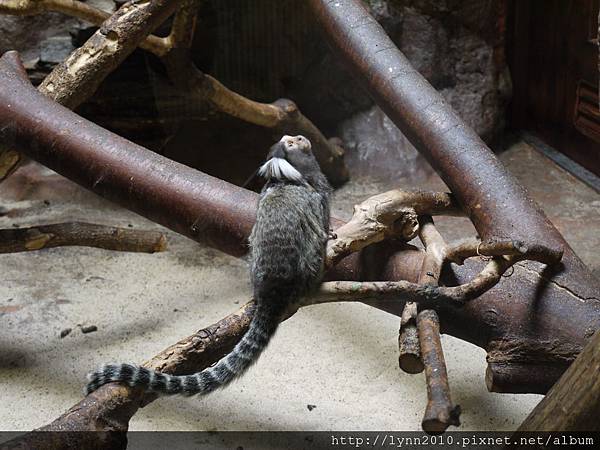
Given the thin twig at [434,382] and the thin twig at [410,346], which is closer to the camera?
the thin twig at [434,382]

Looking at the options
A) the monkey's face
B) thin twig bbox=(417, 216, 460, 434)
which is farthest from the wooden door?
thin twig bbox=(417, 216, 460, 434)

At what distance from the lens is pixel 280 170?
2.99 metres

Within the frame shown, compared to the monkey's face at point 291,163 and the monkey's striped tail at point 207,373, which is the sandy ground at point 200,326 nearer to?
the monkey's striped tail at point 207,373

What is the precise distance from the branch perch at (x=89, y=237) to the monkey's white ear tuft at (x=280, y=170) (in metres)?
1.07

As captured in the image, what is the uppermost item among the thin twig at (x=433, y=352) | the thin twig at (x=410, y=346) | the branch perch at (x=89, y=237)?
the thin twig at (x=433, y=352)

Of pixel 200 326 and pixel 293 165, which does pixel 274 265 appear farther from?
pixel 200 326

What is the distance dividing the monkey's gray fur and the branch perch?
105 centimetres

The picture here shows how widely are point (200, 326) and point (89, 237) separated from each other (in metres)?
0.77

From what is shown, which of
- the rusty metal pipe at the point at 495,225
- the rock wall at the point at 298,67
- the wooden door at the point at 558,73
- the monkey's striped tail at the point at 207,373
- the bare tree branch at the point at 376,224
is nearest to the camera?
the monkey's striped tail at the point at 207,373

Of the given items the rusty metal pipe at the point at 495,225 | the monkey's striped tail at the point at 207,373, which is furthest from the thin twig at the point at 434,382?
the monkey's striped tail at the point at 207,373

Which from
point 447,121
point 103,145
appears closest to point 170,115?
point 103,145

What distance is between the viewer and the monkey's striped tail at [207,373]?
7.07ft

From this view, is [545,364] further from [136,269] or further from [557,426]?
[136,269]

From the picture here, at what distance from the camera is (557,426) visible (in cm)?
179
